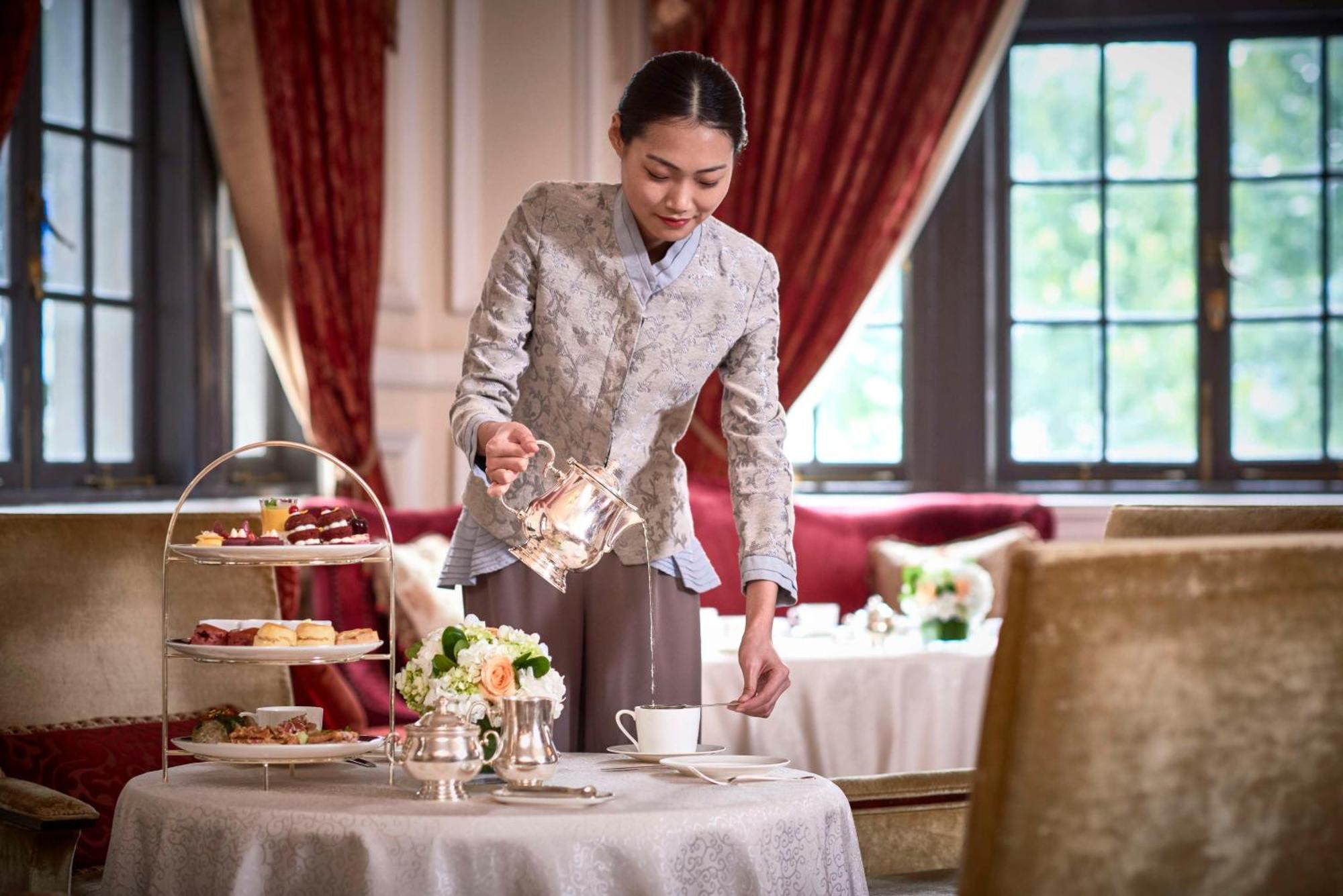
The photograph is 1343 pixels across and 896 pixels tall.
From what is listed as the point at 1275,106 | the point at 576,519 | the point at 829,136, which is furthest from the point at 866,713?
the point at 1275,106

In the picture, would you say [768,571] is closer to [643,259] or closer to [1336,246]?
[643,259]

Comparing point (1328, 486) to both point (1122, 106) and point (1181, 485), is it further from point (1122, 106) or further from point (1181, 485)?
point (1122, 106)

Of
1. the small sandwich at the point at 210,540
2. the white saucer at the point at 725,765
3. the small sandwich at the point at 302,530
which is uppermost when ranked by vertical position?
the small sandwich at the point at 302,530

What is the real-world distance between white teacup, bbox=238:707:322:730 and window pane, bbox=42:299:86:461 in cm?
246

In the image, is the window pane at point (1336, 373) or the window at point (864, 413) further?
the window at point (864, 413)

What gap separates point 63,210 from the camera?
4.33 meters

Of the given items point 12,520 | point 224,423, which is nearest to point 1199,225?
point 224,423

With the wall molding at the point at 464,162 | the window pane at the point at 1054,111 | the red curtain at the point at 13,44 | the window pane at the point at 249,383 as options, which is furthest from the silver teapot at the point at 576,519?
the window pane at the point at 1054,111

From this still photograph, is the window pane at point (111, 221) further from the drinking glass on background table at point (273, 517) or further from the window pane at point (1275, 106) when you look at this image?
the window pane at point (1275, 106)

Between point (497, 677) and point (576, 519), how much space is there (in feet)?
0.69

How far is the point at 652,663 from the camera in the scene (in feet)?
7.05

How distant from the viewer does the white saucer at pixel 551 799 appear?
1.70 m

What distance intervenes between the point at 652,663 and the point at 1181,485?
3.85 meters

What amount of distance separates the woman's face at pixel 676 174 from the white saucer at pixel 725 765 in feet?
2.27
